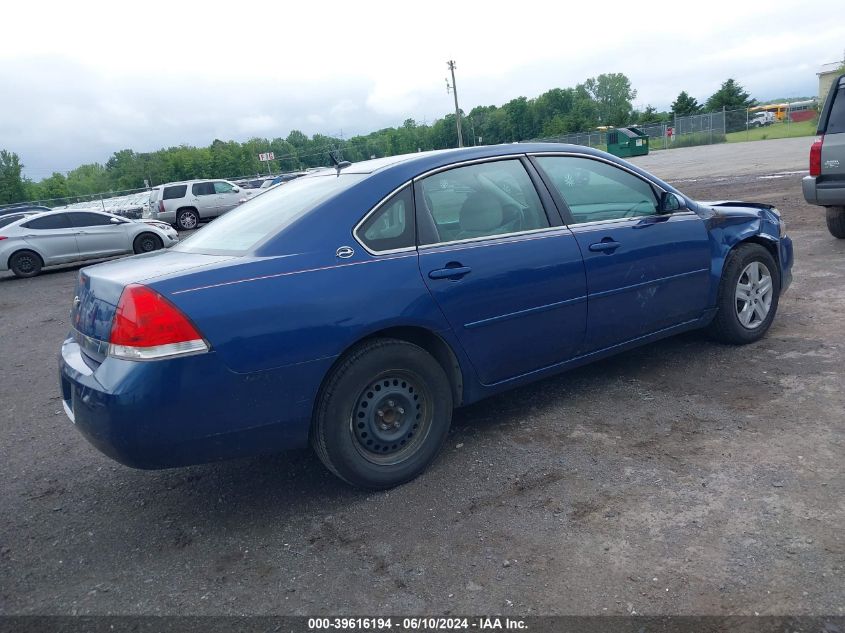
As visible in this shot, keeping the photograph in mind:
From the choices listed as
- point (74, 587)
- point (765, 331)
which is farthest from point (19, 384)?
point (765, 331)

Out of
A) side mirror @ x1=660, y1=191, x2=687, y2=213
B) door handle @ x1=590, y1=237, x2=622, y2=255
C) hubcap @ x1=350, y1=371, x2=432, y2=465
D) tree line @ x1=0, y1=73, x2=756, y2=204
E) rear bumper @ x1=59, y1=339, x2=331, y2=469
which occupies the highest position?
tree line @ x1=0, y1=73, x2=756, y2=204

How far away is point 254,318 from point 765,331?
158 inches

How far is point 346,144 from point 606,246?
8852 cm

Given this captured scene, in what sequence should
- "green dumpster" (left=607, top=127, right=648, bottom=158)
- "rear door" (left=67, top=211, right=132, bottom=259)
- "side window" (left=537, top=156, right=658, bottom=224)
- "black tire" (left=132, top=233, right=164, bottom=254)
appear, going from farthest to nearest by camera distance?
1. "green dumpster" (left=607, top=127, right=648, bottom=158)
2. "black tire" (left=132, top=233, right=164, bottom=254)
3. "rear door" (left=67, top=211, right=132, bottom=259)
4. "side window" (left=537, top=156, right=658, bottom=224)

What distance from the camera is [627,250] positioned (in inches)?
170

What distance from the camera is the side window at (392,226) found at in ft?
11.5

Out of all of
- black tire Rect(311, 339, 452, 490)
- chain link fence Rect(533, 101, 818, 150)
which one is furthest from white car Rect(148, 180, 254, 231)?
chain link fence Rect(533, 101, 818, 150)

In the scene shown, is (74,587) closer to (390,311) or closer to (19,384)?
(390,311)

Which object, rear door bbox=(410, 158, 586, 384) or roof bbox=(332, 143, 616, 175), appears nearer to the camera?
rear door bbox=(410, 158, 586, 384)

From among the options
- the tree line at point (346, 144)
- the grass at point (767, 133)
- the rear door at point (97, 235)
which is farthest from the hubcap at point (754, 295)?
the tree line at point (346, 144)

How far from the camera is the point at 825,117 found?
8.12m

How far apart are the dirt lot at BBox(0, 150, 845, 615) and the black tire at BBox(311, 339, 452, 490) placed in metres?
0.15

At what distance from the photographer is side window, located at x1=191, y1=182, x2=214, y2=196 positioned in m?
25.9

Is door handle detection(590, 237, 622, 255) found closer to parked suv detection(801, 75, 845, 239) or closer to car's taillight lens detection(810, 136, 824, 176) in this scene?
parked suv detection(801, 75, 845, 239)
